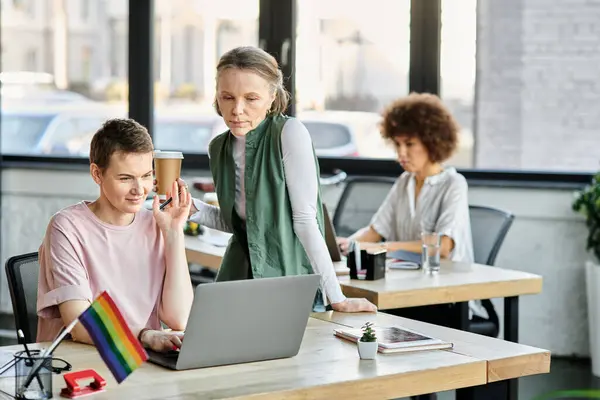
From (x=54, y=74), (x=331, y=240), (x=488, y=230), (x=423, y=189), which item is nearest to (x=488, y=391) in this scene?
(x=331, y=240)

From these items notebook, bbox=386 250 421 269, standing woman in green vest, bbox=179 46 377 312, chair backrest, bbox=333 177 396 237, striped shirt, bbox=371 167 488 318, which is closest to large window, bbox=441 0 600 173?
chair backrest, bbox=333 177 396 237

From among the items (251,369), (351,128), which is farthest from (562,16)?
(251,369)

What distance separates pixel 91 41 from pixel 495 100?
2.59 m

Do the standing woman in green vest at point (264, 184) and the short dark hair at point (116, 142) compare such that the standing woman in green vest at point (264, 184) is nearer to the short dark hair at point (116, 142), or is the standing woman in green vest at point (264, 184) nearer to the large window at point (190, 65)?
the short dark hair at point (116, 142)

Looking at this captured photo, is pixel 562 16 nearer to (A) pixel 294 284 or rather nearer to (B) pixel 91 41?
(B) pixel 91 41

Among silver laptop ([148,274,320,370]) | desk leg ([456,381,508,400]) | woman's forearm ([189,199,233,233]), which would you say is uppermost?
woman's forearm ([189,199,233,233])

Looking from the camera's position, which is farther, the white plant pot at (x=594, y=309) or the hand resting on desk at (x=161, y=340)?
the white plant pot at (x=594, y=309)

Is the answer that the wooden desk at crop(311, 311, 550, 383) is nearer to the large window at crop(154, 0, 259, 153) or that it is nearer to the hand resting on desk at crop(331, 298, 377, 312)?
the hand resting on desk at crop(331, 298, 377, 312)

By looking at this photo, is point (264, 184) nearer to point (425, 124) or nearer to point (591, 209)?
point (425, 124)

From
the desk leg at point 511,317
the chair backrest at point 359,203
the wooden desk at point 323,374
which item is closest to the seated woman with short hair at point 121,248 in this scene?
the wooden desk at point 323,374

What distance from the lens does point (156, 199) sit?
2.50m

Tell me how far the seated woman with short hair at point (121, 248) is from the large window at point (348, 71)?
323 cm

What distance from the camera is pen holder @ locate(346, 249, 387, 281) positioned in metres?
3.28

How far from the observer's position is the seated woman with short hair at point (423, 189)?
404cm
